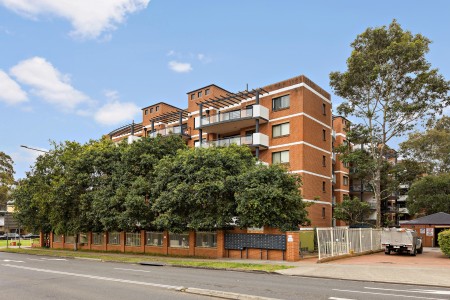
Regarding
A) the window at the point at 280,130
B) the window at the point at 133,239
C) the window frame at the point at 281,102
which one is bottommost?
the window at the point at 133,239

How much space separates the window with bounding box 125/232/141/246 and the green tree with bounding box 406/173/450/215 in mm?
36945

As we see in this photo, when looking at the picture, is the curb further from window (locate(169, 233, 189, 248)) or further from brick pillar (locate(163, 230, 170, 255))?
brick pillar (locate(163, 230, 170, 255))

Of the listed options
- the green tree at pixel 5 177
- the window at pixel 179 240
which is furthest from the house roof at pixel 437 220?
the green tree at pixel 5 177

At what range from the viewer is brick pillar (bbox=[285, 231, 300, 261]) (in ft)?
71.7

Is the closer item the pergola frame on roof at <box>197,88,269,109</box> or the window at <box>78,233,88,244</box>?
the window at <box>78,233,88,244</box>

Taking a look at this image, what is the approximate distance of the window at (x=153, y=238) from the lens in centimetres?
2972

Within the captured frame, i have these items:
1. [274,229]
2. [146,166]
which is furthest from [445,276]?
[146,166]

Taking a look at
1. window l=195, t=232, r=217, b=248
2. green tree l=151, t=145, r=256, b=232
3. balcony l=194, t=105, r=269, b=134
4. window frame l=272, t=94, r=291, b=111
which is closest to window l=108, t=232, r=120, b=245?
green tree l=151, t=145, r=256, b=232

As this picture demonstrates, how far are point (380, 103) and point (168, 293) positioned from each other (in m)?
29.4

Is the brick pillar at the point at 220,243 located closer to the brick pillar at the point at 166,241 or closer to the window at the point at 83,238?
the brick pillar at the point at 166,241

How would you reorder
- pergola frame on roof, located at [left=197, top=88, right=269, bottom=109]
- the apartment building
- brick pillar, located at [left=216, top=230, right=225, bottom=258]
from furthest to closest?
pergola frame on roof, located at [left=197, top=88, right=269, bottom=109] → the apartment building → brick pillar, located at [left=216, top=230, right=225, bottom=258]

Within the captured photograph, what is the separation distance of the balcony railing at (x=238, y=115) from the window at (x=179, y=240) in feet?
49.1

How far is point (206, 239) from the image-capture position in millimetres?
26359

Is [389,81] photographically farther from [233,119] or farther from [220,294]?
[220,294]
